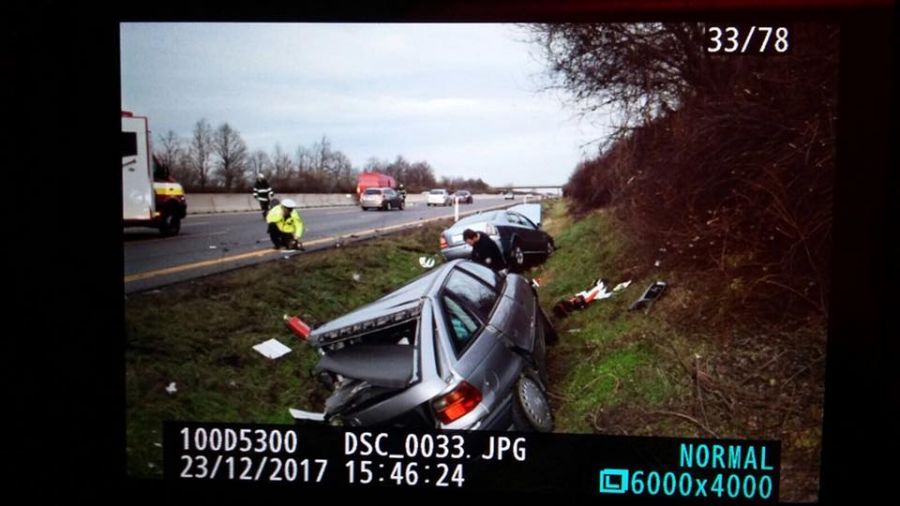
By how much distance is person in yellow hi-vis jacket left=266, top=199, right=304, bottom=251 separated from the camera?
249cm

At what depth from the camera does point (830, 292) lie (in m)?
2.32

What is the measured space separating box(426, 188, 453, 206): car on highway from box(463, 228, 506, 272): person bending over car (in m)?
0.22

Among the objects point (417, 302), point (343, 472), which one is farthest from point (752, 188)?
point (343, 472)

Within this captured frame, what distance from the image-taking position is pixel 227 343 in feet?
7.97

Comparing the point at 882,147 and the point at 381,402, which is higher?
the point at 882,147

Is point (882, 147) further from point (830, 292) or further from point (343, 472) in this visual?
point (343, 472)

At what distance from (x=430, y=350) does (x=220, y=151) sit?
4.00 feet

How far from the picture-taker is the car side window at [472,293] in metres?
2.48

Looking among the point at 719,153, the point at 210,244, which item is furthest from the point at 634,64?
the point at 210,244

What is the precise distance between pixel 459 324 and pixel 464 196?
0.56 meters

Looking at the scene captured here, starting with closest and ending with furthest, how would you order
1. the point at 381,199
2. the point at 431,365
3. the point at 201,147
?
the point at 431,365
the point at 201,147
the point at 381,199

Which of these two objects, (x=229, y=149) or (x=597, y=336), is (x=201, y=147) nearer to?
(x=229, y=149)

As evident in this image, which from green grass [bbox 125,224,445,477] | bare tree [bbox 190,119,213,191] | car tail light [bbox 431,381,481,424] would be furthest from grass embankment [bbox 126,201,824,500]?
bare tree [bbox 190,119,213,191]

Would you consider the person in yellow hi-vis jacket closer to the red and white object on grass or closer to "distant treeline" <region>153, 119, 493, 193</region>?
"distant treeline" <region>153, 119, 493, 193</region>
